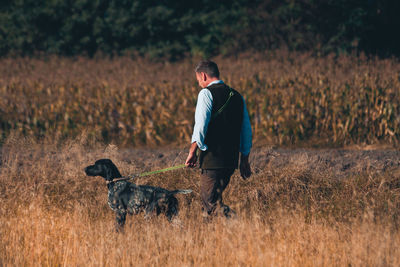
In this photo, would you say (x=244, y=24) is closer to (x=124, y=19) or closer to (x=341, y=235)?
(x=124, y=19)

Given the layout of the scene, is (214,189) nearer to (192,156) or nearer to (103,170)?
(192,156)

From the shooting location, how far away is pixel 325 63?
1524 centimetres

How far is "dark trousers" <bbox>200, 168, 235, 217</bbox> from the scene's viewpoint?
187 inches

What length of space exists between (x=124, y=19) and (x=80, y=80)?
12.7 m

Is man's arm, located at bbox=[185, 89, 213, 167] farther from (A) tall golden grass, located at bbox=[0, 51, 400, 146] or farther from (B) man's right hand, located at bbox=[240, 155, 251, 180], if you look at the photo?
(A) tall golden grass, located at bbox=[0, 51, 400, 146]

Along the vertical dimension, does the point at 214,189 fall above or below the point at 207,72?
below

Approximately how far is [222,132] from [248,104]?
6.65 meters

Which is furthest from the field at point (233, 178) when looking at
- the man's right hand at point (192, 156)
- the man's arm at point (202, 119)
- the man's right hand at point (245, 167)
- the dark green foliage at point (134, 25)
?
the dark green foliage at point (134, 25)

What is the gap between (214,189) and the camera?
15.9ft

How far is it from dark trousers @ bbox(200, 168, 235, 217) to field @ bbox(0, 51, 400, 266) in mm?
145

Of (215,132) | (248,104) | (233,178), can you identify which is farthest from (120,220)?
(248,104)

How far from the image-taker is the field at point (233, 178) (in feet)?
13.8

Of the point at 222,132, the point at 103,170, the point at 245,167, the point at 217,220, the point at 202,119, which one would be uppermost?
the point at 202,119

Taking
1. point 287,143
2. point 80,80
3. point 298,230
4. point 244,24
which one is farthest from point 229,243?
point 244,24
